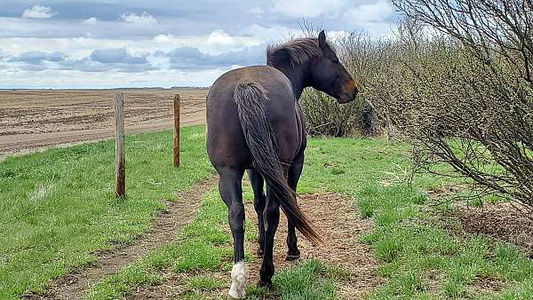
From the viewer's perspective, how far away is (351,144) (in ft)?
69.9

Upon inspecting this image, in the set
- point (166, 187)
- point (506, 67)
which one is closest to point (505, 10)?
point (506, 67)

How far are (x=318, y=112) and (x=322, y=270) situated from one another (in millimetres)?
19498

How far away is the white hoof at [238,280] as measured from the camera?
17.0ft

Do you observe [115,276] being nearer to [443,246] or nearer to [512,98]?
[443,246]

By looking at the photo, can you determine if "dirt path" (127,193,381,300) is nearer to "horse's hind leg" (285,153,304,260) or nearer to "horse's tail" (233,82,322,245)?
"horse's hind leg" (285,153,304,260)

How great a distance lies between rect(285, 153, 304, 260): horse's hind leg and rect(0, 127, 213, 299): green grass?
1.76 meters

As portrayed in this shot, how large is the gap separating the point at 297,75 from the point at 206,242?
2451 mm

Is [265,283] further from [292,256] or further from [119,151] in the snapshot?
[119,151]

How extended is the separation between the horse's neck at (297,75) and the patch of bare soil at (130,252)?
107 inches

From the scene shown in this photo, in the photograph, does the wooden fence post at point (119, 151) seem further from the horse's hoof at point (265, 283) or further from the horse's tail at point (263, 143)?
the horse's tail at point (263, 143)

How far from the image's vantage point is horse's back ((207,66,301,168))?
17.4 feet

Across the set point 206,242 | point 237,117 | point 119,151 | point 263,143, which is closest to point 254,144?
point 263,143

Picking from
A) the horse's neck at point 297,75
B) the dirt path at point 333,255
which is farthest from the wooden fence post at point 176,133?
the horse's neck at point 297,75

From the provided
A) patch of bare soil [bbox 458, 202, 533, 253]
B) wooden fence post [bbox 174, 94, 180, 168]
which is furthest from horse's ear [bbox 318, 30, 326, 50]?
wooden fence post [bbox 174, 94, 180, 168]
